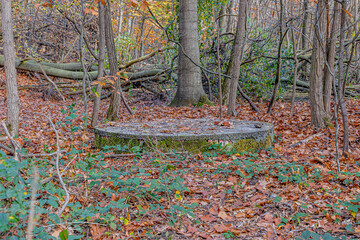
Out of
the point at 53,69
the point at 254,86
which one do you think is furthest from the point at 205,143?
the point at 53,69

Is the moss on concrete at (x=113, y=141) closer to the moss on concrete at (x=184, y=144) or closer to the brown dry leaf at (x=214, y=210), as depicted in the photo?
the moss on concrete at (x=184, y=144)

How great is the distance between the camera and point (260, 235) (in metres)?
2.73

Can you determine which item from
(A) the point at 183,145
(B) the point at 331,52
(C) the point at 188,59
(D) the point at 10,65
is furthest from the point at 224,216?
(C) the point at 188,59

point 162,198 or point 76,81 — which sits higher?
point 76,81

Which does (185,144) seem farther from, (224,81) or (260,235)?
(224,81)

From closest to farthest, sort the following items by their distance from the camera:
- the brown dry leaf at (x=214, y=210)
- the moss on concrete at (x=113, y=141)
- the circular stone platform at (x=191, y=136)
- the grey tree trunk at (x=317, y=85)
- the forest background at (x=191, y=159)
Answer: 1. the forest background at (x=191, y=159)
2. the brown dry leaf at (x=214, y=210)
3. the circular stone platform at (x=191, y=136)
4. the moss on concrete at (x=113, y=141)
5. the grey tree trunk at (x=317, y=85)

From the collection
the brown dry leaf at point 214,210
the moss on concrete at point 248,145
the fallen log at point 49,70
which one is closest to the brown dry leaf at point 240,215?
the brown dry leaf at point 214,210

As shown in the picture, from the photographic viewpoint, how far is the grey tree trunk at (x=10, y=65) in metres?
5.74

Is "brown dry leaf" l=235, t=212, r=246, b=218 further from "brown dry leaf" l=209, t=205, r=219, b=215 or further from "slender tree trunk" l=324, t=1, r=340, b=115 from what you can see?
"slender tree trunk" l=324, t=1, r=340, b=115

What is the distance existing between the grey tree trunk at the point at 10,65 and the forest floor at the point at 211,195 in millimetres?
1085

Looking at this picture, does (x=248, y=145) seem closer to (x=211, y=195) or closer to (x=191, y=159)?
(x=191, y=159)

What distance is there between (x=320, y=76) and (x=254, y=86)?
3.70m

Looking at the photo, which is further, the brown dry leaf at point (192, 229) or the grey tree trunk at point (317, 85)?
the grey tree trunk at point (317, 85)

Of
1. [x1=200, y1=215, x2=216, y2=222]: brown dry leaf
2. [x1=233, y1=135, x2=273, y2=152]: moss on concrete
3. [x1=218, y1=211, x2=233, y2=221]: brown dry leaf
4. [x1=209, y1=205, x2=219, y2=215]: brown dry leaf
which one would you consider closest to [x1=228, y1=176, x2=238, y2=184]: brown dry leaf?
[x1=209, y1=205, x2=219, y2=215]: brown dry leaf
